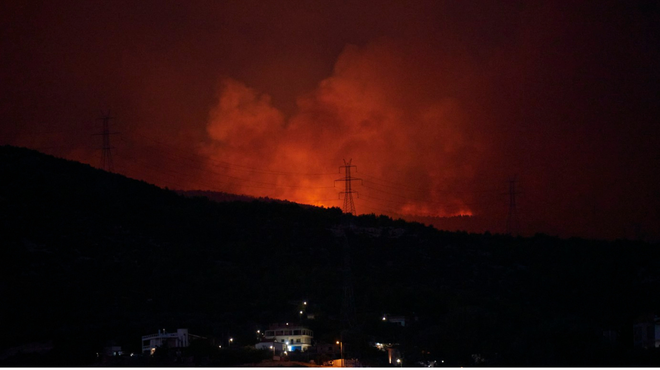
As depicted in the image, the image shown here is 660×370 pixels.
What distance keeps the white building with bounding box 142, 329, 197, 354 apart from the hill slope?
4.36ft

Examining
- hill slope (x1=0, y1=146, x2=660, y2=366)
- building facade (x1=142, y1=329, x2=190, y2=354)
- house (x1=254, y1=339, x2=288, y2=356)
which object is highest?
hill slope (x1=0, y1=146, x2=660, y2=366)

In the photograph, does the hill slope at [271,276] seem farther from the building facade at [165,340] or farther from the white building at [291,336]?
the white building at [291,336]

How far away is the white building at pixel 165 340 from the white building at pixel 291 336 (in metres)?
6.67

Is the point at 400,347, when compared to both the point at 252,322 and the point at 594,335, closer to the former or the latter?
the point at 594,335

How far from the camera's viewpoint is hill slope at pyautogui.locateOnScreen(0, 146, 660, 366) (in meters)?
57.5

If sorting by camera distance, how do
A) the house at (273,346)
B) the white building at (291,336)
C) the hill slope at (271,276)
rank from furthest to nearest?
the white building at (291,336), the house at (273,346), the hill slope at (271,276)

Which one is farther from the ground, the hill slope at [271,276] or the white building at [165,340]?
the hill slope at [271,276]

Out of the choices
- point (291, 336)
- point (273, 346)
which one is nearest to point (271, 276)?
point (291, 336)

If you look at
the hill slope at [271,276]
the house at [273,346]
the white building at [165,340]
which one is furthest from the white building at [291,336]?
the white building at [165,340]

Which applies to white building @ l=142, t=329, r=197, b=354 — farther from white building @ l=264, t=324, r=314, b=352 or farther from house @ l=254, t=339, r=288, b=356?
white building @ l=264, t=324, r=314, b=352

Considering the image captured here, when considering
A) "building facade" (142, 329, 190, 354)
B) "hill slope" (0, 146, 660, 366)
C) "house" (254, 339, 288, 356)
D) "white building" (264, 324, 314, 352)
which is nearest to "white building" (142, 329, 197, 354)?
"building facade" (142, 329, 190, 354)

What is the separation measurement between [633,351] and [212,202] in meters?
67.4

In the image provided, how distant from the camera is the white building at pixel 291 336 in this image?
60812 mm

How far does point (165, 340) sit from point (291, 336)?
970cm
